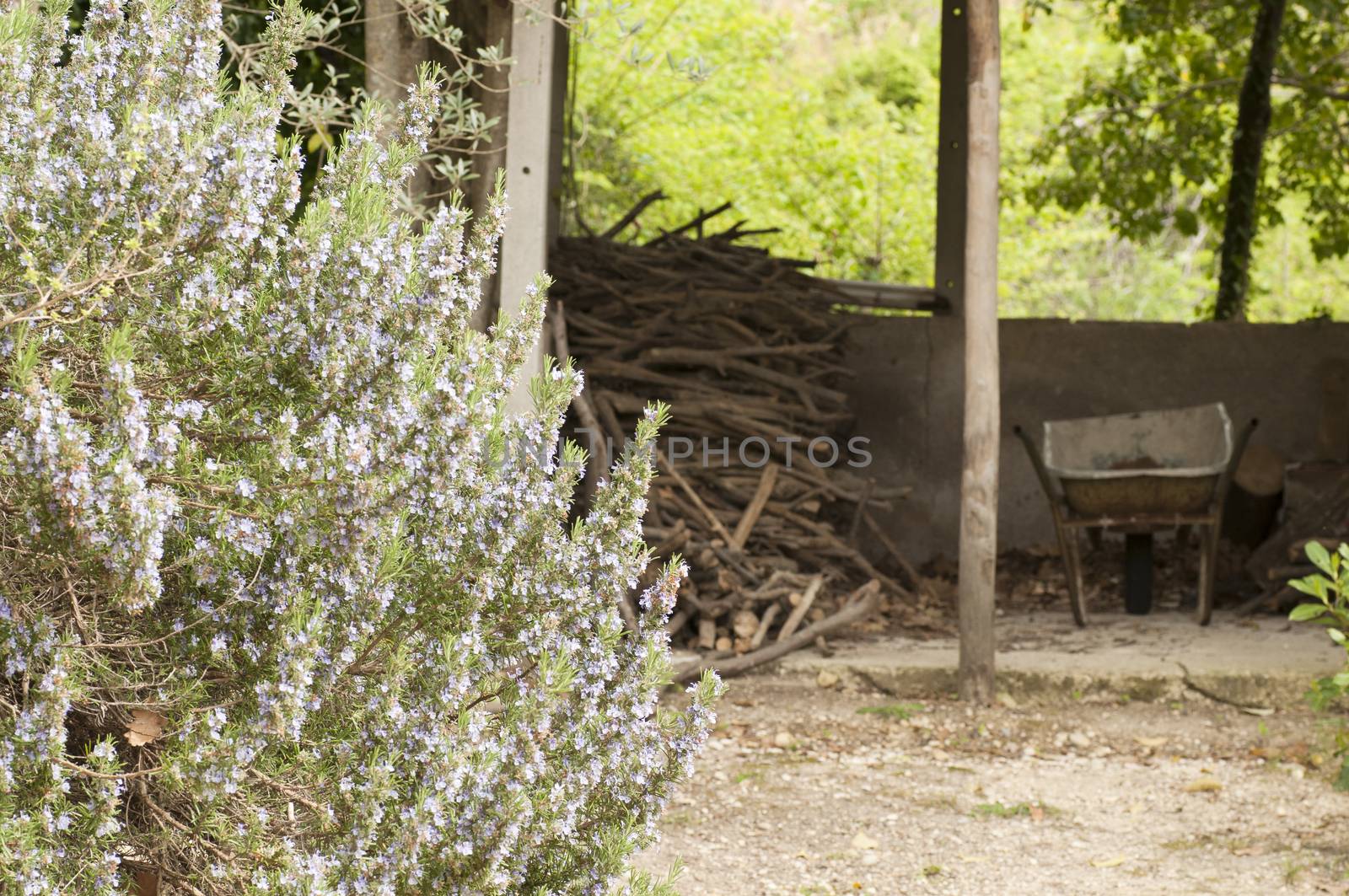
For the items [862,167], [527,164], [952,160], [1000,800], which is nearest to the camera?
[1000,800]

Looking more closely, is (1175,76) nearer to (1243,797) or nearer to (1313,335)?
(1313,335)

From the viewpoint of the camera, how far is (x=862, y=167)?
1995 cm

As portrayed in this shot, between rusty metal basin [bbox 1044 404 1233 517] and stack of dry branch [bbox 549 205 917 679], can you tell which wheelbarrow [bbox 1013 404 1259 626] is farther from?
stack of dry branch [bbox 549 205 917 679]

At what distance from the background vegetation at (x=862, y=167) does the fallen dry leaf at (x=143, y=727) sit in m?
16.5

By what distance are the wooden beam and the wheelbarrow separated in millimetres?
1374

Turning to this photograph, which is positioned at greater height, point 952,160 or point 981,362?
point 952,160

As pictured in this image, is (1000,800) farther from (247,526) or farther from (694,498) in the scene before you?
(247,526)

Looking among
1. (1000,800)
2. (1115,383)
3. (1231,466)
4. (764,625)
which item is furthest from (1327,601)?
(1115,383)

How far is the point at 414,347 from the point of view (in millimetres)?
2084

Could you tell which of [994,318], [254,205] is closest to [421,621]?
[254,205]

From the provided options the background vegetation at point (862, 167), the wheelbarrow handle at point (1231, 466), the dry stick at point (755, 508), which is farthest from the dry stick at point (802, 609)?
the background vegetation at point (862, 167)

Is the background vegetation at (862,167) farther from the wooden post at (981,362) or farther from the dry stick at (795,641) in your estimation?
the wooden post at (981,362)

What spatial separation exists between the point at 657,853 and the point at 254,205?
2659 mm

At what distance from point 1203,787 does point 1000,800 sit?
718mm
